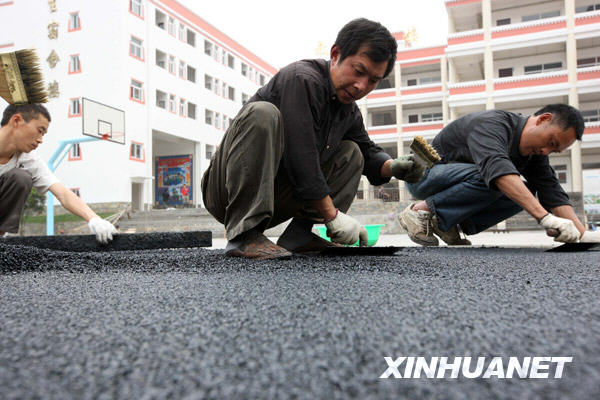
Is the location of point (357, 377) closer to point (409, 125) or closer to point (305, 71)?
point (305, 71)

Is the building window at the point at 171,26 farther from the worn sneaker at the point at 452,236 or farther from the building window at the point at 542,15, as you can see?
the worn sneaker at the point at 452,236

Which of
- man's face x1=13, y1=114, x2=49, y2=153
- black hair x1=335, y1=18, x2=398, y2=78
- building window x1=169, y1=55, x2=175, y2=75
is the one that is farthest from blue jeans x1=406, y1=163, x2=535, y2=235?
building window x1=169, y1=55, x2=175, y2=75

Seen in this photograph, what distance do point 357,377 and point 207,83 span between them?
18.7 meters

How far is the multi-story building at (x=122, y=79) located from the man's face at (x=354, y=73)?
42.8ft

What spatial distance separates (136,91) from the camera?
13984mm

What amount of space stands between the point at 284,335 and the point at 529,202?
176cm

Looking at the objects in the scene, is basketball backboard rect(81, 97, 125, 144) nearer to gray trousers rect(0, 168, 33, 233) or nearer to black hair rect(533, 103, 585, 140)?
gray trousers rect(0, 168, 33, 233)

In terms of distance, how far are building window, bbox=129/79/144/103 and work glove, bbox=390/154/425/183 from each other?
45.1 ft

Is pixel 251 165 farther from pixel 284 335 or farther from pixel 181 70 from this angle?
pixel 181 70

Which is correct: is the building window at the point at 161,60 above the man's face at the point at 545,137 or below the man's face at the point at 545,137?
above

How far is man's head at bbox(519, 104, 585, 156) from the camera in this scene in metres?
1.96

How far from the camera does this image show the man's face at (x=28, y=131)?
Answer: 2219mm

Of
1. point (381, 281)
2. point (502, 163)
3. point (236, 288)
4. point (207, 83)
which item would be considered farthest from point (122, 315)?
point (207, 83)

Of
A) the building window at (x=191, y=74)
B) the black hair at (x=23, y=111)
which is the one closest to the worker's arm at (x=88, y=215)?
the black hair at (x=23, y=111)
